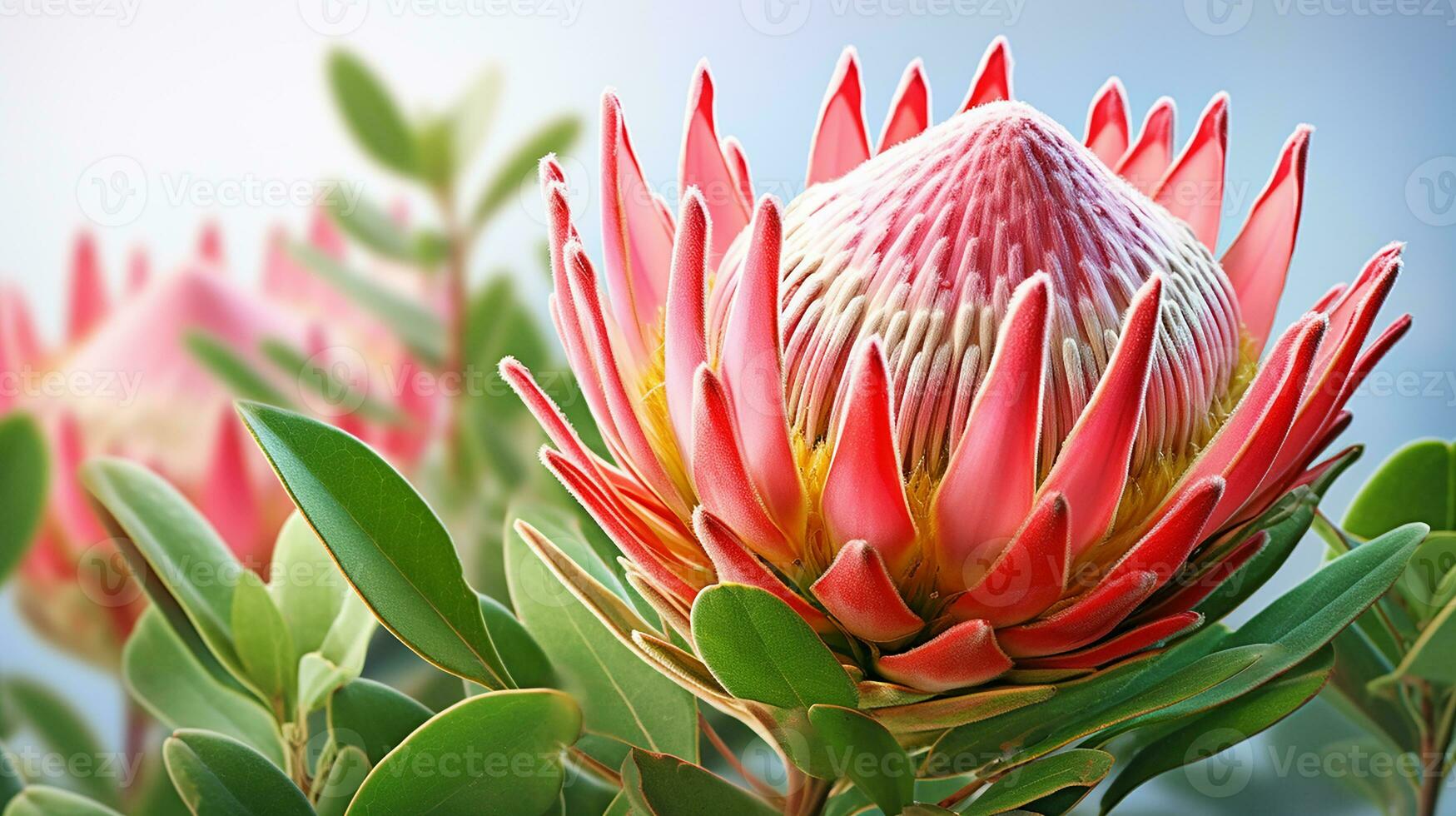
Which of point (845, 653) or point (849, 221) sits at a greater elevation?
point (849, 221)

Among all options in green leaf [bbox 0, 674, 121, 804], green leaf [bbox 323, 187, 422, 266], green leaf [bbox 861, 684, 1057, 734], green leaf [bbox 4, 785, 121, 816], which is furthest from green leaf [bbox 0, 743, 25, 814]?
green leaf [bbox 323, 187, 422, 266]

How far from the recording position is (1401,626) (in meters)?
0.70

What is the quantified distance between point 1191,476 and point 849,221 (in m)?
0.18

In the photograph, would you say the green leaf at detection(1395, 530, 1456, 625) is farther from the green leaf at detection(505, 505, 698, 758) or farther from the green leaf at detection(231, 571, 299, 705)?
the green leaf at detection(231, 571, 299, 705)

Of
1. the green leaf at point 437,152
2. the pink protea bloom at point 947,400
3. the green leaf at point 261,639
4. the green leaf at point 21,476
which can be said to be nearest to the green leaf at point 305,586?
the green leaf at point 261,639

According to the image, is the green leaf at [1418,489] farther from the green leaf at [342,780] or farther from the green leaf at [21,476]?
the green leaf at [21,476]

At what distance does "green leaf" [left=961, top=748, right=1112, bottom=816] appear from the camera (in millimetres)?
458

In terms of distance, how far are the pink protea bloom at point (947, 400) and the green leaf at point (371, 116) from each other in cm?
71

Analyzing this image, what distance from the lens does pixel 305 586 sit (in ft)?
2.31

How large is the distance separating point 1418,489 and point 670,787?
0.52 metres

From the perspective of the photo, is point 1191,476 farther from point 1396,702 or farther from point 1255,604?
point 1255,604

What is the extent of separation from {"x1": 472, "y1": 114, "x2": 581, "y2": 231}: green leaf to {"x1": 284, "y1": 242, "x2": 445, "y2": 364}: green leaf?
106mm

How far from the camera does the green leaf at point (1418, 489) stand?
0.73 m

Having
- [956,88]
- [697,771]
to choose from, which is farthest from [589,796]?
[956,88]
